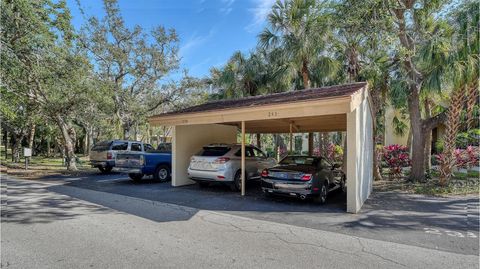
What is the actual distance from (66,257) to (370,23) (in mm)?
12095

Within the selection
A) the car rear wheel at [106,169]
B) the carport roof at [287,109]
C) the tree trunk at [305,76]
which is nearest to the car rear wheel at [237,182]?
the carport roof at [287,109]

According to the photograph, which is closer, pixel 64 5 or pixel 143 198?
pixel 143 198

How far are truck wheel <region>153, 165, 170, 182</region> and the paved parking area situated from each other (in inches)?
63.8

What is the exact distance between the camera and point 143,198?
9.10 metres

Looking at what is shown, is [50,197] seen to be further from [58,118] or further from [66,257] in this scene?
[58,118]

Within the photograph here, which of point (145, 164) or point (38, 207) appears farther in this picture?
point (145, 164)

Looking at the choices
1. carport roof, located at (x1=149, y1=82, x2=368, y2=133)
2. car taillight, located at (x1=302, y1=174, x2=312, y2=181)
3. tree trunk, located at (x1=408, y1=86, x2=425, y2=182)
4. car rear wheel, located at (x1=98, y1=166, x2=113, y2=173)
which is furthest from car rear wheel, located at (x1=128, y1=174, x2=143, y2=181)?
tree trunk, located at (x1=408, y1=86, x2=425, y2=182)

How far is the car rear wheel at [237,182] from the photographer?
10.4m

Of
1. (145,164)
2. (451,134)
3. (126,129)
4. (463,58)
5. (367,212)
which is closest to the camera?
(367,212)

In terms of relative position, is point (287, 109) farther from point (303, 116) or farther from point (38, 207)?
point (38, 207)

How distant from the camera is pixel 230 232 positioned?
5770mm

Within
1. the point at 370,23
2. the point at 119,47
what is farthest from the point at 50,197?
the point at 119,47

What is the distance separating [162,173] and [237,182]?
13.9 ft

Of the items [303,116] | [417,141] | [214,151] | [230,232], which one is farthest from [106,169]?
[417,141]
